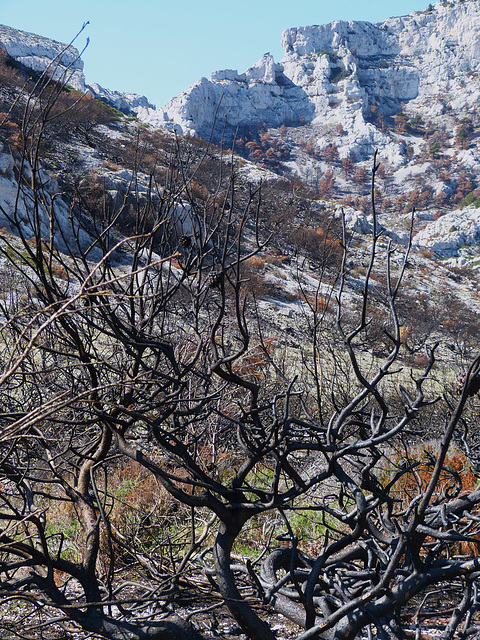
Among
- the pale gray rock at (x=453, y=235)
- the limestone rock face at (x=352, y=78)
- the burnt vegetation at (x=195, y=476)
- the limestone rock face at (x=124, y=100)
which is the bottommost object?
the burnt vegetation at (x=195, y=476)

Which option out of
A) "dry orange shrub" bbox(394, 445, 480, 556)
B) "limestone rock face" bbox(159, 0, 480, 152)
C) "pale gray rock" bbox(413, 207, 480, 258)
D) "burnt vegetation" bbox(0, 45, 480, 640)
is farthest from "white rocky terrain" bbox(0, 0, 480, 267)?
"burnt vegetation" bbox(0, 45, 480, 640)

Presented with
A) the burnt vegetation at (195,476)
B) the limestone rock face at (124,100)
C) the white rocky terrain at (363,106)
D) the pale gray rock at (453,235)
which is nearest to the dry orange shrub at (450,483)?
the burnt vegetation at (195,476)

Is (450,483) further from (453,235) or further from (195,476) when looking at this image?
(453,235)

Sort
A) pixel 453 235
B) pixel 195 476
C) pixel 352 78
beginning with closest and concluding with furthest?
pixel 195 476 < pixel 453 235 < pixel 352 78

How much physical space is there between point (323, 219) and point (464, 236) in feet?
67.5

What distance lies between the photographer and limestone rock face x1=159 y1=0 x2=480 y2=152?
252 feet

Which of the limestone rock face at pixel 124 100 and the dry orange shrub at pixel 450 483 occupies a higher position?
the limestone rock face at pixel 124 100

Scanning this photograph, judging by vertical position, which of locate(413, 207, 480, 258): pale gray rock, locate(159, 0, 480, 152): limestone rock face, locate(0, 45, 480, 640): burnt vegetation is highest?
locate(159, 0, 480, 152): limestone rock face

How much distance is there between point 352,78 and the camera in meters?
85.2

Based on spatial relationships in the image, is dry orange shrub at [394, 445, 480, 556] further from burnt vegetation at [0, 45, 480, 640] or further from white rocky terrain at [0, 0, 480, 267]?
white rocky terrain at [0, 0, 480, 267]

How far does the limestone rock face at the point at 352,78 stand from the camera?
76688 mm

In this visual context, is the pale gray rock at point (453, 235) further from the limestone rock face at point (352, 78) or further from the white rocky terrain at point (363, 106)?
the limestone rock face at point (352, 78)

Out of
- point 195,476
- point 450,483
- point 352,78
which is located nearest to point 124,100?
point 352,78

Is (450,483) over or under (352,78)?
under
